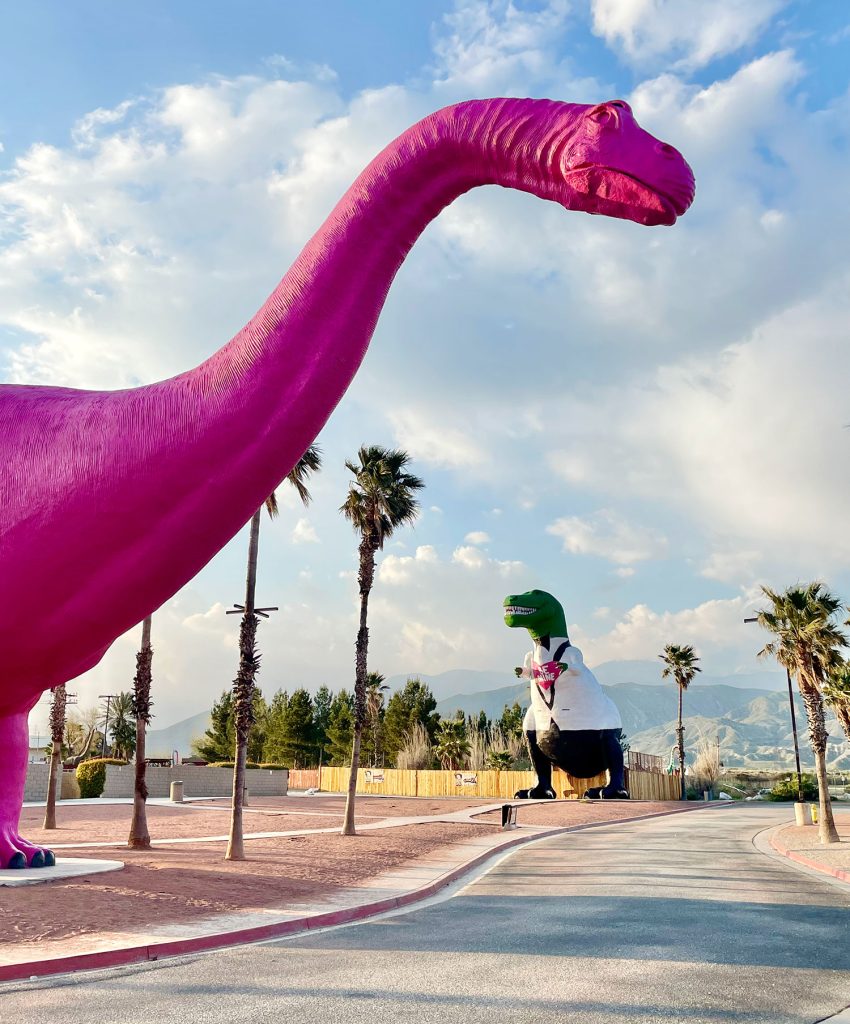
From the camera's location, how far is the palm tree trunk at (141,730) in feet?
56.9

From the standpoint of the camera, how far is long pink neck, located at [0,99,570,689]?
5.53m

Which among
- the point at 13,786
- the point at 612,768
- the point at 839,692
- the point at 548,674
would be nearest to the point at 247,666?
the point at 13,786

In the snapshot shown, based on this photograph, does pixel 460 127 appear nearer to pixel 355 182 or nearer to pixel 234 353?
pixel 355 182

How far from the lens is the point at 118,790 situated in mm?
41156

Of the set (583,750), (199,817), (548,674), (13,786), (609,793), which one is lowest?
(199,817)

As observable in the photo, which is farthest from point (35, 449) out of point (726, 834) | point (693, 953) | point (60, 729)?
point (726, 834)

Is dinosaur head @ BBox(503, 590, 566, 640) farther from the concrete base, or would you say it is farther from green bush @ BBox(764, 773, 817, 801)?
green bush @ BBox(764, 773, 817, 801)

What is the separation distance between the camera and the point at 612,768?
31969 mm

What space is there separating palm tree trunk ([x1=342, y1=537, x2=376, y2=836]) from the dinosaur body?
9.65 m

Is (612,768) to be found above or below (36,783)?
above

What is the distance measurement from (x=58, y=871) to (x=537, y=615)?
71.4ft

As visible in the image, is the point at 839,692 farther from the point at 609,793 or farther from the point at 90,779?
the point at 90,779

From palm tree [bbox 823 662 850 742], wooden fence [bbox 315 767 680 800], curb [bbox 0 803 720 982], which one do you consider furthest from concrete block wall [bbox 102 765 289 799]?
curb [bbox 0 803 720 982]

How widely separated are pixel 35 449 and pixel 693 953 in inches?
278
